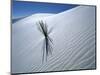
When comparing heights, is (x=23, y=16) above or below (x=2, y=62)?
above

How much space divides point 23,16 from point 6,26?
168mm

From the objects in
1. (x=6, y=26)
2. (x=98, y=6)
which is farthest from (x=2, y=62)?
(x=98, y=6)

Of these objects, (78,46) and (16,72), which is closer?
(16,72)

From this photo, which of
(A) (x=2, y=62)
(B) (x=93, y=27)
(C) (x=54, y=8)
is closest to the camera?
(A) (x=2, y=62)

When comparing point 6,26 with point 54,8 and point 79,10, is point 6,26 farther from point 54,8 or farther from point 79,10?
point 79,10

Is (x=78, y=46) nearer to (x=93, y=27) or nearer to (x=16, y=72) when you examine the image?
(x=93, y=27)

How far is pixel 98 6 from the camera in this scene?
85.4 inches

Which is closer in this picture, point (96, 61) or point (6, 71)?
point (6, 71)

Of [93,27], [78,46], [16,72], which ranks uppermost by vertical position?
[93,27]

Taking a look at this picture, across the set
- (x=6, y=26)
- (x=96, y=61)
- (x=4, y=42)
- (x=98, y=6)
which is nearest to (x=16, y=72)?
(x=4, y=42)

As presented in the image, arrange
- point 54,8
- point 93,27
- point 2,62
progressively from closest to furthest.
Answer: point 2,62, point 54,8, point 93,27

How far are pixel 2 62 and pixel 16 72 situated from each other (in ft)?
0.48

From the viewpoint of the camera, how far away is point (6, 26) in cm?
187

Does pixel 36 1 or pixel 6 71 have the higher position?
pixel 36 1
